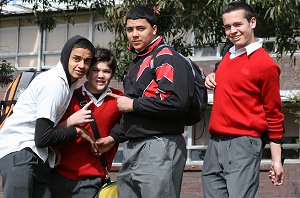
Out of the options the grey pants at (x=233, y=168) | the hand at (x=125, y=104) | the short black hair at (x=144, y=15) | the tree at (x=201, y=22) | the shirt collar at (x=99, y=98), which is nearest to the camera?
the grey pants at (x=233, y=168)

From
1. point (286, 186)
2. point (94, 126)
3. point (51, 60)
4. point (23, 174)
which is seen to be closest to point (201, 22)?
point (94, 126)

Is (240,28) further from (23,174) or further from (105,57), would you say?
(23,174)

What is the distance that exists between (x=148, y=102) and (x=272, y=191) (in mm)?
12100

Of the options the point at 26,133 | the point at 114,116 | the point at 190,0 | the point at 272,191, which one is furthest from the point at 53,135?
the point at 272,191

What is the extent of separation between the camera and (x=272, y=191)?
53.1 ft

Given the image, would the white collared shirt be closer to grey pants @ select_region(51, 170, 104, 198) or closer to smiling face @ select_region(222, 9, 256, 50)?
smiling face @ select_region(222, 9, 256, 50)

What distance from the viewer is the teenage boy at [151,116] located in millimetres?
4629

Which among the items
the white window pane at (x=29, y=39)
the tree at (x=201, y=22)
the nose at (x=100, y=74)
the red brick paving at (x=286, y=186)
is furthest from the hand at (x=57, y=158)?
the white window pane at (x=29, y=39)

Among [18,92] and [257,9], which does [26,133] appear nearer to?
[18,92]

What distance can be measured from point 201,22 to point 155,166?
14.8 feet

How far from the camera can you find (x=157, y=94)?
468cm

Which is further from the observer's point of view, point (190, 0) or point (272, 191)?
point (272, 191)

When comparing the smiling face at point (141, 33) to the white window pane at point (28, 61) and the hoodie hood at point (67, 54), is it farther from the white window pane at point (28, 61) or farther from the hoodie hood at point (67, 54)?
the white window pane at point (28, 61)

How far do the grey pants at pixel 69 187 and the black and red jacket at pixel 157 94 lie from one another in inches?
23.7
